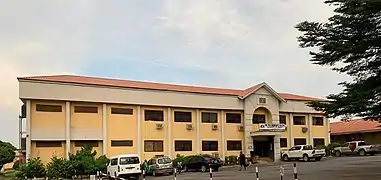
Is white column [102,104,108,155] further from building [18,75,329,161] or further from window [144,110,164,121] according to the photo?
window [144,110,164,121]

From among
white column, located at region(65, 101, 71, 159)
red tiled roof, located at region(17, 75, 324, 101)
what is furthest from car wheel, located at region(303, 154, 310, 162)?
white column, located at region(65, 101, 71, 159)

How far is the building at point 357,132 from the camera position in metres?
64.2

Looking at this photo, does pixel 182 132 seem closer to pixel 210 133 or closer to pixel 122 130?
pixel 210 133

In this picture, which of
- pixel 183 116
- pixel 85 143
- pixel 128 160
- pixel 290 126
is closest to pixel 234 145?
pixel 183 116

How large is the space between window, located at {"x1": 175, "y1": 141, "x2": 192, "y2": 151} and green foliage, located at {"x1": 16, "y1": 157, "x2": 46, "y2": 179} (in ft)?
48.3

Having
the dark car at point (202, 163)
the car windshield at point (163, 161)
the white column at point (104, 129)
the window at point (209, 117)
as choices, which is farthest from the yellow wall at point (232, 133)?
the white column at point (104, 129)

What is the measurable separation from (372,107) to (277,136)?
29275mm

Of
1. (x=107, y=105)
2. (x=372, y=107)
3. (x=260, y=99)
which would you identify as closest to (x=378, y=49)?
(x=372, y=107)

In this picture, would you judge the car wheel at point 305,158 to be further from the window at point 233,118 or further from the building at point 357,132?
the building at point 357,132

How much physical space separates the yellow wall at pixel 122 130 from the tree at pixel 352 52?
74.2ft

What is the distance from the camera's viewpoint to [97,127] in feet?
150

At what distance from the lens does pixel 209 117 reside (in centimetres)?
5344

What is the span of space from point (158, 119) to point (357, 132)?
96.8ft

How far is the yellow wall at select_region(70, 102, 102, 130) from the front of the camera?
44.9m
